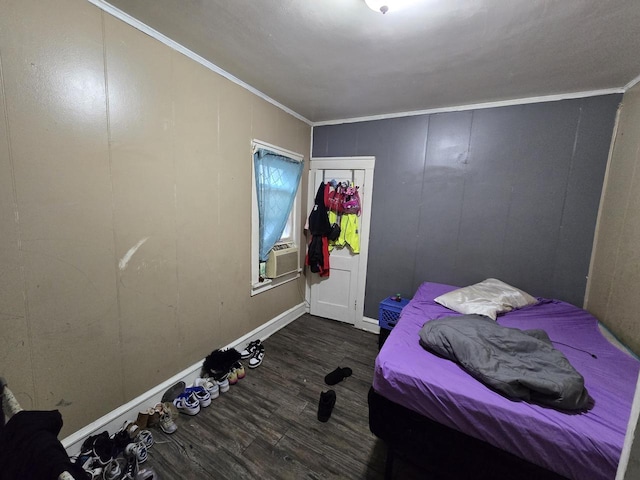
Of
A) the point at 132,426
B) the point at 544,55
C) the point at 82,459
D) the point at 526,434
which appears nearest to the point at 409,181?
the point at 544,55

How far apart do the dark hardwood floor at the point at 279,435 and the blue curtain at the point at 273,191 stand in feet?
3.87

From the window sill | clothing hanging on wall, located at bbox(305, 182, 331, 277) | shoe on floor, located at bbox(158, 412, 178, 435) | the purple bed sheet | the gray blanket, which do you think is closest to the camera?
the purple bed sheet

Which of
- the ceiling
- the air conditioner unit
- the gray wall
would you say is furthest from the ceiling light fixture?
the air conditioner unit

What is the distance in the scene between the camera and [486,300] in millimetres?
1965

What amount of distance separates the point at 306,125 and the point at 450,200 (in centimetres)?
189

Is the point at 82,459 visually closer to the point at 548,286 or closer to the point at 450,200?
the point at 450,200

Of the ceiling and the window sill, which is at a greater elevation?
the ceiling

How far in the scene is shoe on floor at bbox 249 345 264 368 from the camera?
86.1 inches

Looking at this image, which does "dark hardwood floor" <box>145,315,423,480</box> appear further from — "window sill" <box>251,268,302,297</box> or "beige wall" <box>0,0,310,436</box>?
"window sill" <box>251,268,302,297</box>

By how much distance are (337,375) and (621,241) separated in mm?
2294

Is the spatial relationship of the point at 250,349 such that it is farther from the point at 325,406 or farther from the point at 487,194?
the point at 487,194

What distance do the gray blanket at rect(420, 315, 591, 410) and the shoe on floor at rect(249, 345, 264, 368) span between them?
1.48m

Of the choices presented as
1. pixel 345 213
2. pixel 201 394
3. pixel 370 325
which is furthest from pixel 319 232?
pixel 201 394

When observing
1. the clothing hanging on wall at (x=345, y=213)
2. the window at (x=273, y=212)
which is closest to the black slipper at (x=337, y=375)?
the window at (x=273, y=212)
